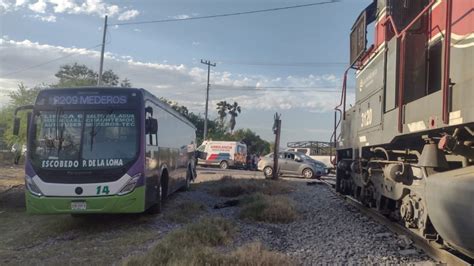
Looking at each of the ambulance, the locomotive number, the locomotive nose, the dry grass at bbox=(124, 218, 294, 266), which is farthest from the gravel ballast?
the ambulance

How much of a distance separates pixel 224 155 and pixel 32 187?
32.0 metres

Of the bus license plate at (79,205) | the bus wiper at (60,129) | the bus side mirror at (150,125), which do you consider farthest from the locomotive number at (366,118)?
the bus wiper at (60,129)

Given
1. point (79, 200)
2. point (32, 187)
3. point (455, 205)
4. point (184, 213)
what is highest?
point (455, 205)

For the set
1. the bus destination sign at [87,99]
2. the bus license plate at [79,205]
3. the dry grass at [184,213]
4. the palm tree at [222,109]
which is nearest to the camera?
the bus license plate at [79,205]

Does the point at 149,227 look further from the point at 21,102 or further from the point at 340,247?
the point at 21,102

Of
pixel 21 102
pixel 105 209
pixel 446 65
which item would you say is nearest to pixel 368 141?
pixel 446 65

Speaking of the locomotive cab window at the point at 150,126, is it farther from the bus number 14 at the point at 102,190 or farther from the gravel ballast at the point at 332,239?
the gravel ballast at the point at 332,239

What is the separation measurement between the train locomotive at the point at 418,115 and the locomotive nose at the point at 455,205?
0.04 ft

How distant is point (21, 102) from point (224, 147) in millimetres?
18143

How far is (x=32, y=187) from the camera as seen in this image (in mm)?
9094

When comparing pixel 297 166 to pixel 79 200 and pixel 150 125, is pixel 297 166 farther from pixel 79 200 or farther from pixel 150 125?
pixel 79 200

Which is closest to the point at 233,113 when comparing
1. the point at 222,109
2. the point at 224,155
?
the point at 222,109

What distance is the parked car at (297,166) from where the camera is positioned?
29084mm

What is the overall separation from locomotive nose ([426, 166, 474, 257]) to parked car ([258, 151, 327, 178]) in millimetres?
23558
